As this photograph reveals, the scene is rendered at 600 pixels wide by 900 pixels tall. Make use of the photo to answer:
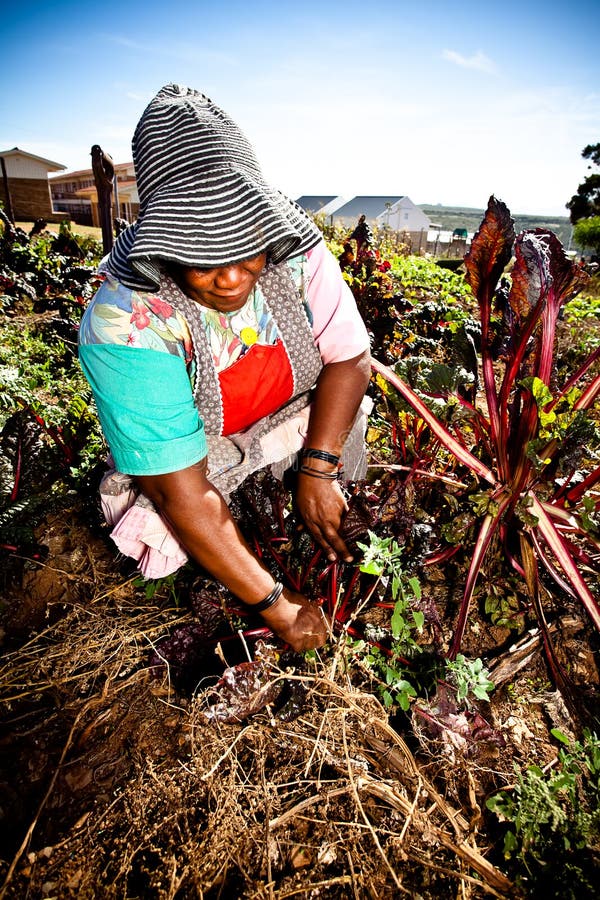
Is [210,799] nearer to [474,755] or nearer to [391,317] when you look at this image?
[474,755]

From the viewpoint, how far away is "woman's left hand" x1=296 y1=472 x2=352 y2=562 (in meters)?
1.73

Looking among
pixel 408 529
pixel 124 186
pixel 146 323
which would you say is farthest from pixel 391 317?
pixel 124 186

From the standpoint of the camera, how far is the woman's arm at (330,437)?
174 centimetres

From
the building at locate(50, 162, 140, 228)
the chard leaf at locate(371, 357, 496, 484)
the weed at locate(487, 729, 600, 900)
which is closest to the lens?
the weed at locate(487, 729, 600, 900)

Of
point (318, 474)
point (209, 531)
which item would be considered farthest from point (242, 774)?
point (318, 474)

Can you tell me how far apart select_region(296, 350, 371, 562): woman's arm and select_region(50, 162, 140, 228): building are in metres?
→ 22.8

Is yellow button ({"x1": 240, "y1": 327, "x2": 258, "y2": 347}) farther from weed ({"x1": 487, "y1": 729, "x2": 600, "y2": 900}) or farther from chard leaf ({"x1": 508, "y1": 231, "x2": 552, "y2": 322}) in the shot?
weed ({"x1": 487, "y1": 729, "x2": 600, "y2": 900})

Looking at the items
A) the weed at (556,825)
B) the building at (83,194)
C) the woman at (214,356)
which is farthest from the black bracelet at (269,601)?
the building at (83,194)

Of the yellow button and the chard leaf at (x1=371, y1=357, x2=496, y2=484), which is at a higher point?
the yellow button

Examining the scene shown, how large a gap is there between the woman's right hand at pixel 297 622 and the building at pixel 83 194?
76.3 ft

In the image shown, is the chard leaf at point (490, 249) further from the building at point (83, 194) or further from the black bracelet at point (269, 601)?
the building at point (83, 194)

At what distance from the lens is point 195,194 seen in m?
1.19

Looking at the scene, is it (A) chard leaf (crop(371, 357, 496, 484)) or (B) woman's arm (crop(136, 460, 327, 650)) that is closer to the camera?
(B) woman's arm (crop(136, 460, 327, 650))

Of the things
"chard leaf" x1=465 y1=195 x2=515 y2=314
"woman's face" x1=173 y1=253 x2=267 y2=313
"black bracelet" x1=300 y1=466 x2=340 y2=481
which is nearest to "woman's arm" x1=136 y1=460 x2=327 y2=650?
"black bracelet" x1=300 y1=466 x2=340 y2=481
